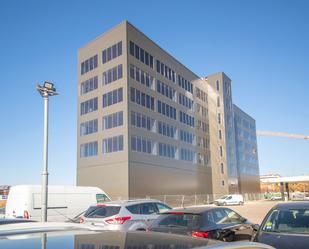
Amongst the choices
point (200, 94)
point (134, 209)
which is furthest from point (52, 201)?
point (200, 94)

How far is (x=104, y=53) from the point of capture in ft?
160

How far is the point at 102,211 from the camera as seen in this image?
1309 cm

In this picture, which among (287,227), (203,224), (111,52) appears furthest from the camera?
(111,52)

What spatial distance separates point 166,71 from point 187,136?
10591 mm

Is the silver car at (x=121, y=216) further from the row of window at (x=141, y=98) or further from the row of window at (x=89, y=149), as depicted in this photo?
the row of window at (x=89, y=149)

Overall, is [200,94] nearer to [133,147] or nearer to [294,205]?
[133,147]

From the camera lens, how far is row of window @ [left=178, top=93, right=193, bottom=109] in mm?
58612

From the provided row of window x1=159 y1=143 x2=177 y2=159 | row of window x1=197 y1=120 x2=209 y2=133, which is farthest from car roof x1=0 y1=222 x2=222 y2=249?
row of window x1=197 y1=120 x2=209 y2=133

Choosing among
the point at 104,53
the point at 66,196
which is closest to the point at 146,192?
the point at 104,53

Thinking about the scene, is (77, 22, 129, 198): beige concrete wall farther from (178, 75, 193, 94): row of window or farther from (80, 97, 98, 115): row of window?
(178, 75, 193, 94): row of window

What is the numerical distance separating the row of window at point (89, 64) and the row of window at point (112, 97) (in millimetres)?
5045

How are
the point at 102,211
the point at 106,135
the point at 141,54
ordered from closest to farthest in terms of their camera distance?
the point at 102,211, the point at 106,135, the point at 141,54

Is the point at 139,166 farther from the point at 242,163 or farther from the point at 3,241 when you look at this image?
the point at 242,163

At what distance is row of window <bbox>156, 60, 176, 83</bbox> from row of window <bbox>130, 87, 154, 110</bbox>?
557 centimetres
